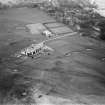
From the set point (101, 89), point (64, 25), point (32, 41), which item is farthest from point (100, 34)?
point (101, 89)

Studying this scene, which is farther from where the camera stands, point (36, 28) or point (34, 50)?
point (36, 28)

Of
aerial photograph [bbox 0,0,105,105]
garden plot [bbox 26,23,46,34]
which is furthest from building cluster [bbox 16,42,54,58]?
garden plot [bbox 26,23,46,34]

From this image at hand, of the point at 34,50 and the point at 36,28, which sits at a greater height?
the point at 36,28

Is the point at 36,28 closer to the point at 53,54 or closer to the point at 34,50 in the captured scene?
the point at 34,50

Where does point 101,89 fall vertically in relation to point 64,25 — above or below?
below

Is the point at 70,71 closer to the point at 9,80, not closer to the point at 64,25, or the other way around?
the point at 9,80

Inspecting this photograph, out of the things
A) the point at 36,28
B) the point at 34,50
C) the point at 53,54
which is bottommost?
the point at 53,54

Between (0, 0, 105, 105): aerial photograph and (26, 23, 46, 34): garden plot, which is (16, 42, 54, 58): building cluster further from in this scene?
(26, 23, 46, 34): garden plot

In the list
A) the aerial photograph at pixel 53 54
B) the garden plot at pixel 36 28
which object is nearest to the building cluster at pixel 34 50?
the aerial photograph at pixel 53 54

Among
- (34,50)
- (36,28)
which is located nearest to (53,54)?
(34,50)
